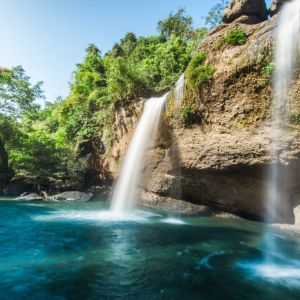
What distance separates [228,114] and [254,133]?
1.47 meters

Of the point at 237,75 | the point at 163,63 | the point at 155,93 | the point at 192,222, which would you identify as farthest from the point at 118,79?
the point at 192,222

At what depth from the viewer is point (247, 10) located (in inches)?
553

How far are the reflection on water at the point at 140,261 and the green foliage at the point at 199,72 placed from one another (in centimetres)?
620

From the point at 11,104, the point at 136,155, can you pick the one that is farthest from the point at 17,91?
the point at 136,155

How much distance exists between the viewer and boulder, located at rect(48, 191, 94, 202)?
765 inches

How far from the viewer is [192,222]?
40.9 ft

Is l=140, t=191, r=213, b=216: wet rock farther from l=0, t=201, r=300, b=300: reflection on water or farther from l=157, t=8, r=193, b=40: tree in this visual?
l=157, t=8, r=193, b=40: tree

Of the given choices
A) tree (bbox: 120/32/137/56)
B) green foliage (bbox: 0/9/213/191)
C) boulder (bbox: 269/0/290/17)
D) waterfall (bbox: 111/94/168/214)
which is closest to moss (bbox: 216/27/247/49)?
boulder (bbox: 269/0/290/17)

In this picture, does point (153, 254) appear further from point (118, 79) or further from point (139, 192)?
point (118, 79)

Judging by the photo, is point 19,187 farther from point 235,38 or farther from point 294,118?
point 294,118

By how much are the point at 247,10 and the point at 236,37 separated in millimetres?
2283

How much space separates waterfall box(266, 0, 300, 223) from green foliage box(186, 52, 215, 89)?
294 cm

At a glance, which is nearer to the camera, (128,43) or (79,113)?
(79,113)

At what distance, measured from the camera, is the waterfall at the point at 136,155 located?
15.8 metres
